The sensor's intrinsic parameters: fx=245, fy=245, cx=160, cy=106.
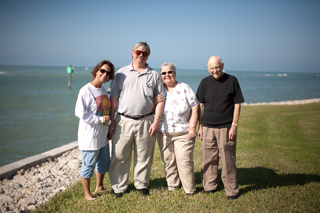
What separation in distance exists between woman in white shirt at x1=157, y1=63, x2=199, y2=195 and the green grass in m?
0.43

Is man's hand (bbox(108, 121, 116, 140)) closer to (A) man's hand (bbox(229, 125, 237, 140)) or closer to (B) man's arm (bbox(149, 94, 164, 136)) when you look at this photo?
(B) man's arm (bbox(149, 94, 164, 136))

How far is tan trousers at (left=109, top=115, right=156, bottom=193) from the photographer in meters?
3.79

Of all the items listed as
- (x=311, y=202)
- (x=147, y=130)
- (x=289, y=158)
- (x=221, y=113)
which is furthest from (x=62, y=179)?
(x=289, y=158)

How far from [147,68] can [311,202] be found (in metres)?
3.28

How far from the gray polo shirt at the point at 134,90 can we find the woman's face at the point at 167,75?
153 mm

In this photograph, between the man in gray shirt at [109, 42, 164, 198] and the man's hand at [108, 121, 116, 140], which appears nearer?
the man in gray shirt at [109, 42, 164, 198]

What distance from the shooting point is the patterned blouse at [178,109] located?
3865mm

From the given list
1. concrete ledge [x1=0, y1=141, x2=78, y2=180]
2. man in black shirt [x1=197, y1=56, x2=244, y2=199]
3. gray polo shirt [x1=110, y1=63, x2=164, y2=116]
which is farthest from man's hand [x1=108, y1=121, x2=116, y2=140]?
concrete ledge [x1=0, y1=141, x2=78, y2=180]

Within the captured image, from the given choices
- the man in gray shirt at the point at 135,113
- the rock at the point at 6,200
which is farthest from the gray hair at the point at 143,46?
the rock at the point at 6,200

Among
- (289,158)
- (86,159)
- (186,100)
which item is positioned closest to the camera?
(86,159)

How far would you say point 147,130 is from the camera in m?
3.84

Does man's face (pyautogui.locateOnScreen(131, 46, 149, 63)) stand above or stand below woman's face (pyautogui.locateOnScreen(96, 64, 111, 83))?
above

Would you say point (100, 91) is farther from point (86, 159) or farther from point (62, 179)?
point (62, 179)

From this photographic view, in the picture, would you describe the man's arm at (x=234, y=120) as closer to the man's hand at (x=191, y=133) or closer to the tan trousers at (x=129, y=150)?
the man's hand at (x=191, y=133)
